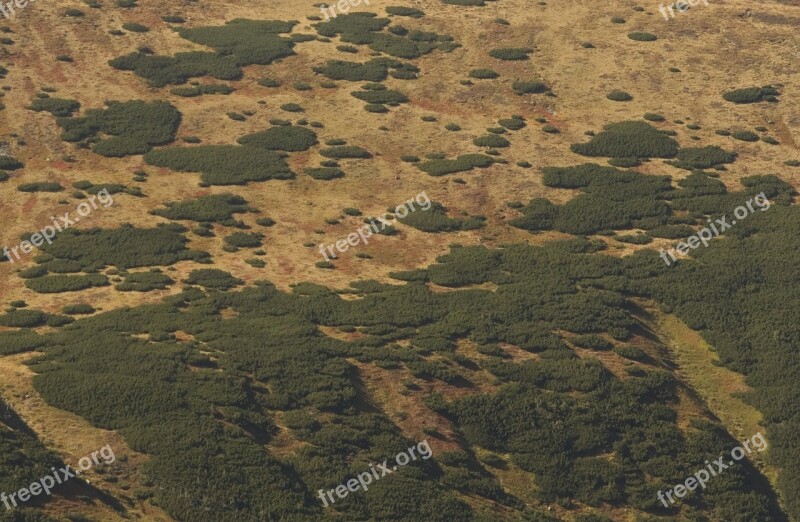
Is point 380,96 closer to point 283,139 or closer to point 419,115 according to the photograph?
point 419,115

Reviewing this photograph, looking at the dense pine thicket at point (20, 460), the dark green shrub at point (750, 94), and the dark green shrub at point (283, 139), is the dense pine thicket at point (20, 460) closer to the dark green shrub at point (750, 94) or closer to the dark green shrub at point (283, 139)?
the dark green shrub at point (283, 139)

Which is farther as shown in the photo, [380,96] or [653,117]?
[380,96]

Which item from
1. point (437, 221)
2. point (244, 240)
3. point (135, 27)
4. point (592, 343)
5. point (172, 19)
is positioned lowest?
point (592, 343)

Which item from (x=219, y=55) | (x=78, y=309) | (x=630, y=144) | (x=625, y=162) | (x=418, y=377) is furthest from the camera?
(x=219, y=55)

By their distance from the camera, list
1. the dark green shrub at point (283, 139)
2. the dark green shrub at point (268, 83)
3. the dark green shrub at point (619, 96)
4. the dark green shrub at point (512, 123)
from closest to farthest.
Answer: the dark green shrub at point (283, 139) → the dark green shrub at point (512, 123) → the dark green shrub at point (619, 96) → the dark green shrub at point (268, 83)

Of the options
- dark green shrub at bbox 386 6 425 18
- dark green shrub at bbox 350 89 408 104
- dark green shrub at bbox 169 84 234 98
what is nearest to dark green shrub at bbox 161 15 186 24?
dark green shrub at bbox 169 84 234 98

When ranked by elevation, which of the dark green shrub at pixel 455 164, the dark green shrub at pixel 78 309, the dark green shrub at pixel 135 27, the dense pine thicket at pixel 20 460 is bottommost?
the dark green shrub at pixel 78 309

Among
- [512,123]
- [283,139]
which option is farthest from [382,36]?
[283,139]

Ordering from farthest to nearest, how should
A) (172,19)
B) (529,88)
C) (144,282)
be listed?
(172,19) → (529,88) → (144,282)

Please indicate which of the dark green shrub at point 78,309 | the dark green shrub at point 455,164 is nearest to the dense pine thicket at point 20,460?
the dark green shrub at point 78,309

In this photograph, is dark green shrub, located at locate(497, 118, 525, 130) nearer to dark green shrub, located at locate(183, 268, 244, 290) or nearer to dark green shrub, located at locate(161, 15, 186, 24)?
dark green shrub, located at locate(183, 268, 244, 290)

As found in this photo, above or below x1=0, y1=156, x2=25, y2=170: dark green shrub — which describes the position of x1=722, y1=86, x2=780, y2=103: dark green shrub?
above
